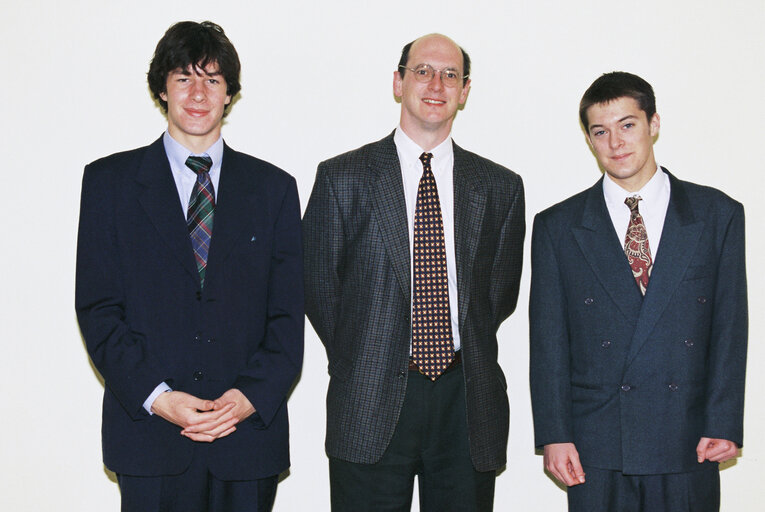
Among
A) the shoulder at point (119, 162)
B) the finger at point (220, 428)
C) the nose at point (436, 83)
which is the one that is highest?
the nose at point (436, 83)

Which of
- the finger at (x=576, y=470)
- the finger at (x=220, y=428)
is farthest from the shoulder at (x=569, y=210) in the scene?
the finger at (x=220, y=428)

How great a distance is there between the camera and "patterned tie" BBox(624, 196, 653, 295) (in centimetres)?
259

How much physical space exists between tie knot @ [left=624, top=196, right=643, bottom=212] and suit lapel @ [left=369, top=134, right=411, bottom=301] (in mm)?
720

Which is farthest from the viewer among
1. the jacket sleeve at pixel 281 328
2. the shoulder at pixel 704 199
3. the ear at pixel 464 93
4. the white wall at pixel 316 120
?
the white wall at pixel 316 120

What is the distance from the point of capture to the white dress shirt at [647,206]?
2652 millimetres

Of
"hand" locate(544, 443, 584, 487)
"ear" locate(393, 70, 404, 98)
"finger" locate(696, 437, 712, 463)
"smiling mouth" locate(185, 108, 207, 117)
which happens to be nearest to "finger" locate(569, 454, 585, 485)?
"hand" locate(544, 443, 584, 487)

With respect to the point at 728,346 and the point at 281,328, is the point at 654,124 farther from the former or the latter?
the point at 281,328

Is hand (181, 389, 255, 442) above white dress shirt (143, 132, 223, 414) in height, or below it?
below

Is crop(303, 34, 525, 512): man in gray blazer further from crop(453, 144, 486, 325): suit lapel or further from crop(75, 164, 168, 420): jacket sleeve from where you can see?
crop(75, 164, 168, 420): jacket sleeve

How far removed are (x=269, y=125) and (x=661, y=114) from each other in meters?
1.57

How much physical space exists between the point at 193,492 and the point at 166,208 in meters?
0.83

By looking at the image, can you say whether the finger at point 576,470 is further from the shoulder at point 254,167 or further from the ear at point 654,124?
the shoulder at point 254,167

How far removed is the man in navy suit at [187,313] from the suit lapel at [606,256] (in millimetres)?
929

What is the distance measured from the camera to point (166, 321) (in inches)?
93.8
